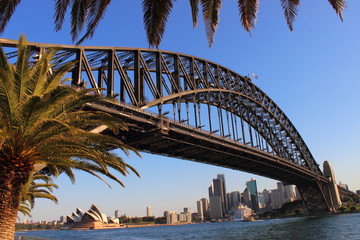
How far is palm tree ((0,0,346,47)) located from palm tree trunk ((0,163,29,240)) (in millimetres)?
5383

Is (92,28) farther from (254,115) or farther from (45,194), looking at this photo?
(254,115)

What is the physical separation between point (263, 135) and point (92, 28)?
244ft

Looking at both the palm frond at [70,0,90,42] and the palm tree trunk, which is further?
the palm tree trunk

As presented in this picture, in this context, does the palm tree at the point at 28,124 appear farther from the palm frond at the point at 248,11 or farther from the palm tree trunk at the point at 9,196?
the palm frond at the point at 248,11

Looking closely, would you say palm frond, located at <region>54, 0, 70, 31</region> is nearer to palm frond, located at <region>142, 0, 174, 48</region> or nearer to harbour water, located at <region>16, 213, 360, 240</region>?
palm frond, located at <region>142, 0, 174, 48</region>

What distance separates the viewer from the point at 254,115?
74625mm

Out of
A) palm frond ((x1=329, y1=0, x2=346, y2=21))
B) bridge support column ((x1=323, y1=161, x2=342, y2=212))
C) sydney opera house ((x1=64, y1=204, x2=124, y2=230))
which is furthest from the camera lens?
sydney opera house ((x1=64, y1=204, x2=124, y2=230))

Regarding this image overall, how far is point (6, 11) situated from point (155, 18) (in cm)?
291

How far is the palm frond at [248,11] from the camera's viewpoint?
650cm

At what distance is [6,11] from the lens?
20.2 ft

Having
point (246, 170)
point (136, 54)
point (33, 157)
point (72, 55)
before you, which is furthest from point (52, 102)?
point (246, 170)

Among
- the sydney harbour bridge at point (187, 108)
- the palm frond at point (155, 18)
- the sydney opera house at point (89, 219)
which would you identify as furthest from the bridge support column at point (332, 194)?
the palm frond at point (155, 18)

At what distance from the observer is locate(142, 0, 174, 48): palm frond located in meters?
5.84

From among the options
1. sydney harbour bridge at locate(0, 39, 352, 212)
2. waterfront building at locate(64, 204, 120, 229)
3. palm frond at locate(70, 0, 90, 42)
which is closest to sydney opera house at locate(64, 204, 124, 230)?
waterfront building at locate(64, 204, 120, 229)
